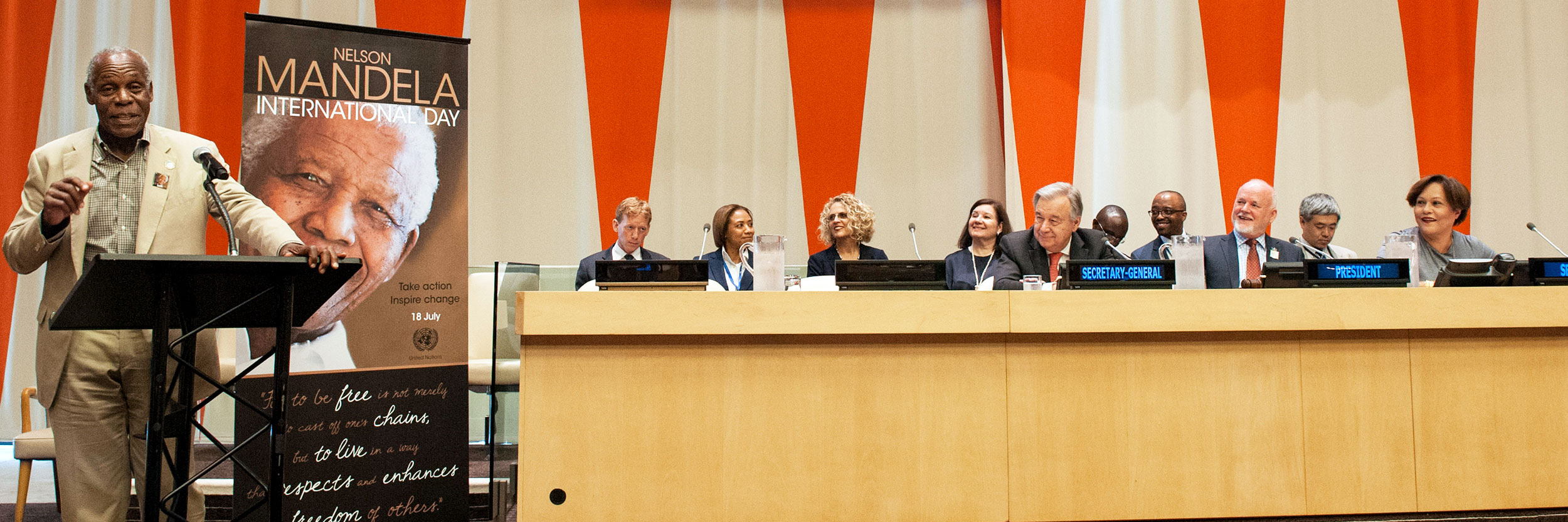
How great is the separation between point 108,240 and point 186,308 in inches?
21.2

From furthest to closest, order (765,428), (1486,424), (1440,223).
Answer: (1440,223), (1486,424), (765,428)

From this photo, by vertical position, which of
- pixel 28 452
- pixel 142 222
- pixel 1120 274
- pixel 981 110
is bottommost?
pixel 28 452

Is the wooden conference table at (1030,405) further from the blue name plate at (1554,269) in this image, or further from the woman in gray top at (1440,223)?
the woman in gray top at (1440,223)

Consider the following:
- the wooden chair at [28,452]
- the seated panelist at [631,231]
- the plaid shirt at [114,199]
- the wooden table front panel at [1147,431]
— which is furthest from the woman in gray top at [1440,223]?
the wooden chair at [28,452]

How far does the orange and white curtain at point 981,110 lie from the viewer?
4.86m

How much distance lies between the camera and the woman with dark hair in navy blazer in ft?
Result: 12.3

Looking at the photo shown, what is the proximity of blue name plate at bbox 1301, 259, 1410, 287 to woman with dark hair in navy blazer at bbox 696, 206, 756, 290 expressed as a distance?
82.9 inches

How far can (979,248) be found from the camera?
3.57 meters

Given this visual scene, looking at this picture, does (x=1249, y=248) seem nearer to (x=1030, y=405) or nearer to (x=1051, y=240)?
(x=1051, y=240)

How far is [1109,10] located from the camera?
4938mm

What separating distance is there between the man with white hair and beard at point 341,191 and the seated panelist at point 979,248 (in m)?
1.92

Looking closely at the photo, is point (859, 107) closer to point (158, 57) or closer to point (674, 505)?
point (674, 505)

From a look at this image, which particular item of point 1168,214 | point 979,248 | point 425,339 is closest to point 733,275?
point 979,248

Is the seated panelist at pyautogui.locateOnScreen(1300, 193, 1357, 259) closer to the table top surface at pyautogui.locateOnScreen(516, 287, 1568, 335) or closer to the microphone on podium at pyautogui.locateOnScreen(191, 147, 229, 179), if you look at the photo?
the table top surface at pyautogui.locateOnScreen(516, 287, 1568, 335)
